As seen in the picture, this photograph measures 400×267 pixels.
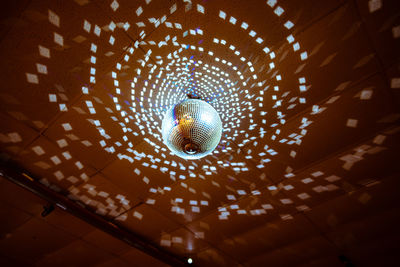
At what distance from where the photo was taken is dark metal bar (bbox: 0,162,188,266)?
244 centimetres

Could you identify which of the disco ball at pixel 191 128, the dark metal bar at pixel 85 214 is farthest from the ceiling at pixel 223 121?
the disco ball at pixel 191 128

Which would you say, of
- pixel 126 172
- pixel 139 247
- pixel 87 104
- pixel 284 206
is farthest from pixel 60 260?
pixel 284 206

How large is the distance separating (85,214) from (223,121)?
6.12 feet

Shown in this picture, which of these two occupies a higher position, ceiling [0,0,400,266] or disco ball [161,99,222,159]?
ceiling [0,0,400,266]

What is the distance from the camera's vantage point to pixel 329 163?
2.32m

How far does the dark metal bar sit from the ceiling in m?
0.08

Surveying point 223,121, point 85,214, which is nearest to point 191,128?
point 223,121

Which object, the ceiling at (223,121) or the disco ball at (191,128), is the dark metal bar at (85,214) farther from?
the disco ball at (191,128)

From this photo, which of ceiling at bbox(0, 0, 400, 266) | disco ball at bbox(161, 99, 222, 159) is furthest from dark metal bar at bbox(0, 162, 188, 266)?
disco ball at bbox(161, 99, 222, 159)

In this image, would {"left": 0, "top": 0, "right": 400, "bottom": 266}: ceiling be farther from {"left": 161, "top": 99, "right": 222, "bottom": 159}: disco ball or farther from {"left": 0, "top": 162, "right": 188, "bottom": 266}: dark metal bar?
{"left": 161, "top": 99, "right": 222, "bottom": 159}: disco ball

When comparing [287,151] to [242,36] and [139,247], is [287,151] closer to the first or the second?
[242,36]

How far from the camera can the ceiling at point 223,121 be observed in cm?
168

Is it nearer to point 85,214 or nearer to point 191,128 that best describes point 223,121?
point 191,128

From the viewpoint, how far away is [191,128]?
5.35ft
